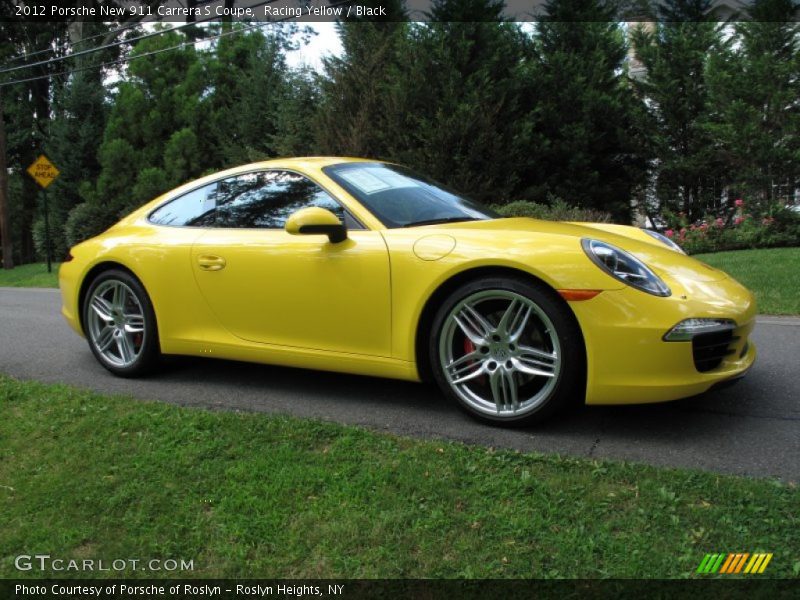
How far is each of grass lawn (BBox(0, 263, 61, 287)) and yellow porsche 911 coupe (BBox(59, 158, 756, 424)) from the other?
1177 centimetres

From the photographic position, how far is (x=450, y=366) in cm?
343

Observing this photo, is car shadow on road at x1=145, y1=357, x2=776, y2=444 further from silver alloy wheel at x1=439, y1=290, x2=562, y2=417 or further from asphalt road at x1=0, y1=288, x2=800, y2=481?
silver alloy wheel at x1=439, y1=290, x2=562, y2=417

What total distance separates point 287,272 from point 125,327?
1.50m

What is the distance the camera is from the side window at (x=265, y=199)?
4016 millimetres

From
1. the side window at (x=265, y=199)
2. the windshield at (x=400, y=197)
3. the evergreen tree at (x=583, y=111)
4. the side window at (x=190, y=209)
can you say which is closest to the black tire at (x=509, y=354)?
the windshield at (x=400, y=197)

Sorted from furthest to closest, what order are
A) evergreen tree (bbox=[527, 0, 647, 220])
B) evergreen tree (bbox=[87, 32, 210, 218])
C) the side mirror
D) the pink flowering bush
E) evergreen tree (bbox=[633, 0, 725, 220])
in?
evergreen tree (bbox=[87, 32, 210, 218]) → evergreen tree (bbox=[527, 0, 647, 220]) → evergreen tree (bbox=[633, 0, 725, 220]) → the pink flowering bush → the side mirror

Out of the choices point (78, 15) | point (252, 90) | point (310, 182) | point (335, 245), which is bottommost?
point (335, 245)

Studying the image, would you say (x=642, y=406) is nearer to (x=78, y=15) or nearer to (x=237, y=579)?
(x=237, y=579)

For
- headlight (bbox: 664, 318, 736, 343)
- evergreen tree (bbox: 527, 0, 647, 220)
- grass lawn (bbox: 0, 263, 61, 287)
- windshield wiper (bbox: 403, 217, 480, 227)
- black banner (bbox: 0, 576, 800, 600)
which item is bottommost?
grass lawn (bbox: 0, 263, 61, 287)

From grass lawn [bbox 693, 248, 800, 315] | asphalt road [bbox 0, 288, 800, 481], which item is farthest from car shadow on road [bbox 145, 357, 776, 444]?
grass lawn [bbox 693, 248, 800, 315]

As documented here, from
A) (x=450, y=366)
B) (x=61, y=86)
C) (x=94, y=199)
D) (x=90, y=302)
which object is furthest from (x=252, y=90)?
(x=450, y=366)

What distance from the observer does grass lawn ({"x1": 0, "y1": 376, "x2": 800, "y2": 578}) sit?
2203 mm

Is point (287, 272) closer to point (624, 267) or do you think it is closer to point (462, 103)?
point (624, 267)

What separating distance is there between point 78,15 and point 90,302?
27049 mm
